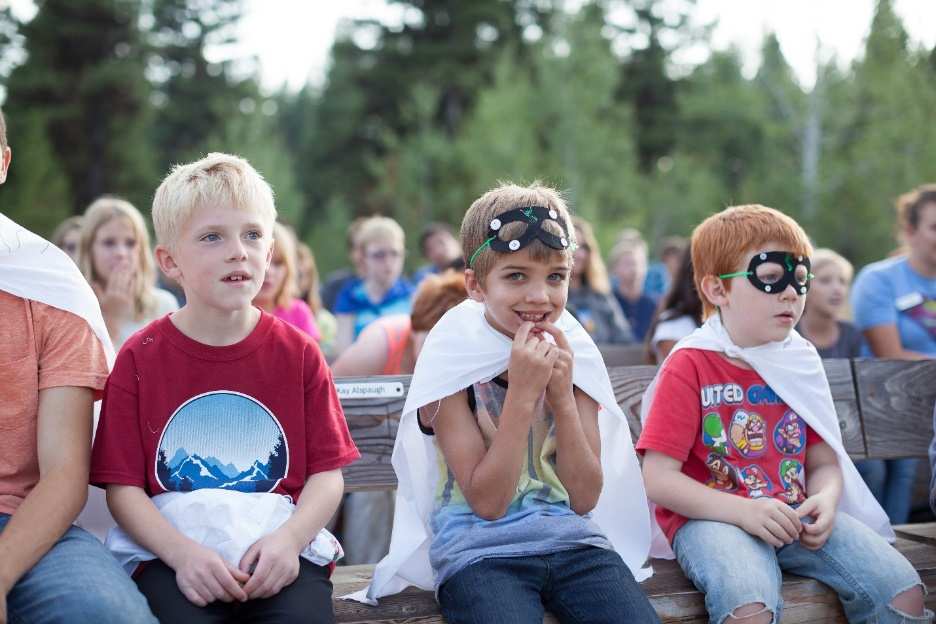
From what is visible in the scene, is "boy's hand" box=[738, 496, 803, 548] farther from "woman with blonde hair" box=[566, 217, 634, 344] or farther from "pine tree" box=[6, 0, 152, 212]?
"pine tree" box=[6, 0, 152, 212]

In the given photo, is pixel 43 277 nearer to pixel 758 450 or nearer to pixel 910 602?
pixel 758 450

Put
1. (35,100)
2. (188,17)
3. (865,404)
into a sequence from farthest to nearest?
(188,17), (35,100), (865,404)

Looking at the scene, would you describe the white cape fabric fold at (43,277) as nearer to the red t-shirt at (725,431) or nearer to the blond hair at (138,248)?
the red t-shirt at (725,431)

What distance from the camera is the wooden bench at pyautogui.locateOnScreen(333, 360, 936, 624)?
10.2ft

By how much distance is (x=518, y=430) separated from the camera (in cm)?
288

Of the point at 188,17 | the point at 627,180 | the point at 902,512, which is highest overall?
the point at 188,17

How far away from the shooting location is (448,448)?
3023mm

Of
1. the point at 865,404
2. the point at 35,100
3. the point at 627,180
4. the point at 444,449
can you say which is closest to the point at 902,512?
A: the point at 865,404

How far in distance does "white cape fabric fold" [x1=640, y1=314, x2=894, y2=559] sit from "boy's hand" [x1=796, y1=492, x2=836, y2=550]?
243 mm

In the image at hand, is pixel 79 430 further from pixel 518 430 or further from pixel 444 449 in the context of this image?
pixel 518 430

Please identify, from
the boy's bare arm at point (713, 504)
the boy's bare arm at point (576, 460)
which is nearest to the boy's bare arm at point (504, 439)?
the boy's bare arm at point (576, 460)

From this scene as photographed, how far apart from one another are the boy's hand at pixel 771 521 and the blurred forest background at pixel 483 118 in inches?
724

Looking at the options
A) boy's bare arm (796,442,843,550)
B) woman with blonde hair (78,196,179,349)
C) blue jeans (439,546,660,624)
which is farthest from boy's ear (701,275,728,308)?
woman with blonde hair (78,196,179,349)

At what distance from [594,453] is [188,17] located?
38.7 metres
